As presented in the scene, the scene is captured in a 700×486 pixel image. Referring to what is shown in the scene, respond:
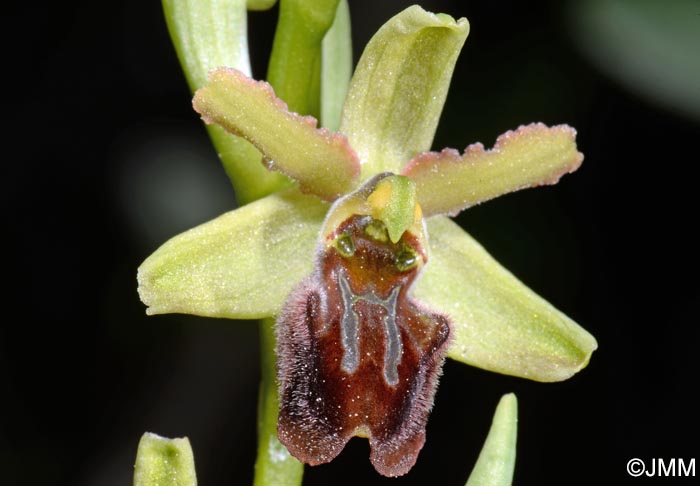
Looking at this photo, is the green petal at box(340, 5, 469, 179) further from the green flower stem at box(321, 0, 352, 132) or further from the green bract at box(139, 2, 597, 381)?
the green flower stem at box(321, 0, 352, 132)

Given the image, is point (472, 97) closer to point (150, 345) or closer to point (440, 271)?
point (150, 345)

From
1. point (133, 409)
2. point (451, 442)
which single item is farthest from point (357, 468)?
point (133, 409)

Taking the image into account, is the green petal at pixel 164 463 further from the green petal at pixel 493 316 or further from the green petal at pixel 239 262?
the green petal at pixel 493 316

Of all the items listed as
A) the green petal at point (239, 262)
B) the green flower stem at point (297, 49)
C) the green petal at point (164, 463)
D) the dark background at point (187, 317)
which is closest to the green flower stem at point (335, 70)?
the green flower stem at point (297, 49)

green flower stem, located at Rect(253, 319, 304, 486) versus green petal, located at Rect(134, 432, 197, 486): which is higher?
green petal, located at Rect(134, 432, 197, 486)

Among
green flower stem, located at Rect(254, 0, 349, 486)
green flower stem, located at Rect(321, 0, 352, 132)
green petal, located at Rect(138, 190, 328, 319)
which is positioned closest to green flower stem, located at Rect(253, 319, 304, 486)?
green flower stem, located at Rect(254, 0, 349, 486)

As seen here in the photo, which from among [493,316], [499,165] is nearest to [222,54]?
[499,165]

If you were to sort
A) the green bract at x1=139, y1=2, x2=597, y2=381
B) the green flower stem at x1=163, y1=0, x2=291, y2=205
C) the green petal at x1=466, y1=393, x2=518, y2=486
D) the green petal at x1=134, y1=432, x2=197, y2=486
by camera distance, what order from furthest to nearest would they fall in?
1. the green flower stem at x1=163, y1=0, x2=291, y2=205
2. the green petal at x1=466, y1=393, x2=518, y2=486
3. the green bract at x1=139, y1=2, x2=597, y2=381
4. the green petal at x1=134, y1=432, x2=197, y2=486
